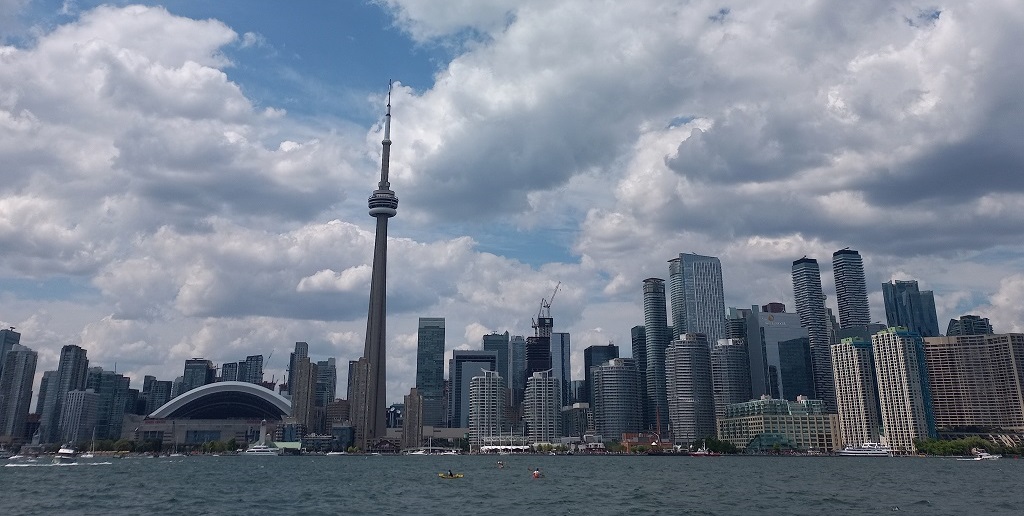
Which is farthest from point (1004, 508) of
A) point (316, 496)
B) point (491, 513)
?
point (316, 496)

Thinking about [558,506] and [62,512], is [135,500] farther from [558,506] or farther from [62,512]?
[558,506]

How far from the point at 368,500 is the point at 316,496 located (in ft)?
28.6

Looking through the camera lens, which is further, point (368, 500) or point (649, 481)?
point (649, 481)

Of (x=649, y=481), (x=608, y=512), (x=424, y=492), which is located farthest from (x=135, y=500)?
(x=649, y=481)

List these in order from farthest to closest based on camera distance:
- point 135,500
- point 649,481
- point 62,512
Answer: point 649,481 < point 135,500 < point 62,512

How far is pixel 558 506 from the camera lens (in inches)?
3169

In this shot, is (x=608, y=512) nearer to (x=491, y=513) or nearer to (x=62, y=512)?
(x=491, y=513)

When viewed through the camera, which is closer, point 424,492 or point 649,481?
point 424,492

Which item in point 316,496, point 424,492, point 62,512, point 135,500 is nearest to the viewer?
point 62,512

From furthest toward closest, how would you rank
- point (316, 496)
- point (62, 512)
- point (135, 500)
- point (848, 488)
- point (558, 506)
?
point (848, 488) → point (316, 496) → point (135, 500) → point (558, 506) → point (62, 512)

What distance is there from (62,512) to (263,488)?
3677cm

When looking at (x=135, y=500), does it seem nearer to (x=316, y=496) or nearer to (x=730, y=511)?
(x=316, y=496)

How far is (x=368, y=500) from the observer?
293 feet

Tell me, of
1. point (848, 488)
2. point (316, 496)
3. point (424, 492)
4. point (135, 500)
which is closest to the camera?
point (135, 500)
